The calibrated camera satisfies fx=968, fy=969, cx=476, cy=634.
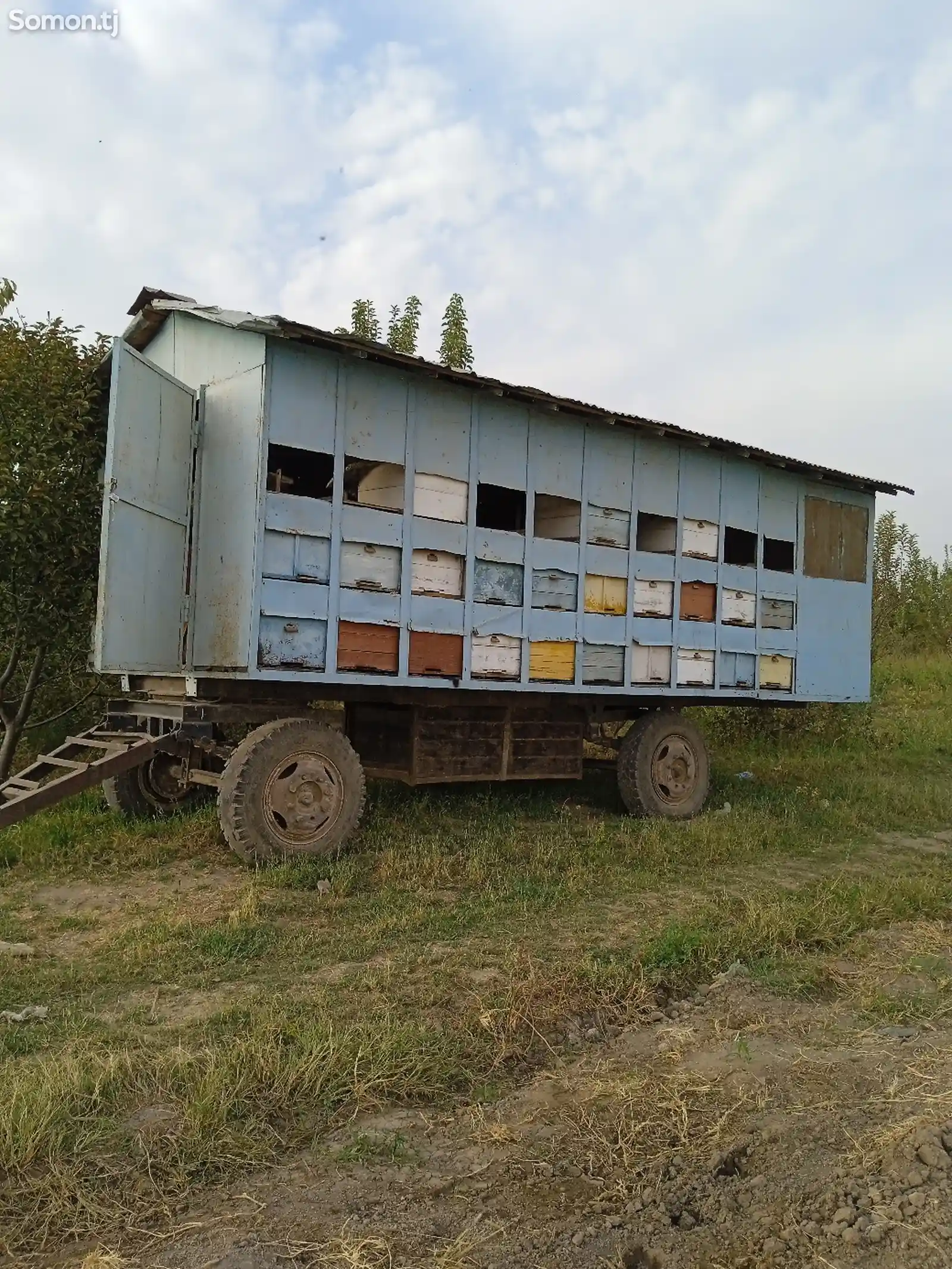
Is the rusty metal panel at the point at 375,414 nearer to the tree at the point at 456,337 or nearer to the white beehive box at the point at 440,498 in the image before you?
the white beehive box at the point at 440,498

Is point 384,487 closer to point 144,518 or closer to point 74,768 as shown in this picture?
point 144,518

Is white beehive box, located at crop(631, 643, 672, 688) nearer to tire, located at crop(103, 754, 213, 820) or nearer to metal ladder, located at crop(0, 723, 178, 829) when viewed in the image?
tire, located at crop(103, 754, 213, 820)

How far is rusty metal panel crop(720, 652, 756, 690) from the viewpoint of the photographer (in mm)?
10484

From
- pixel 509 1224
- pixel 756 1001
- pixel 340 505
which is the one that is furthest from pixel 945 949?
pixel 340 505

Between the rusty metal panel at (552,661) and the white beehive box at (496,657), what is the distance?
166 mm

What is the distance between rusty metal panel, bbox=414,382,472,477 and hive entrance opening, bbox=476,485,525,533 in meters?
0.45

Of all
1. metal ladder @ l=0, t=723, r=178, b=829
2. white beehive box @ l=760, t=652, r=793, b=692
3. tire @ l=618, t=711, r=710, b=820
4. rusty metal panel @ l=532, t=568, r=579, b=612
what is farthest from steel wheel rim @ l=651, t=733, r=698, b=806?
metal ladder @ l=0, t=723, r=178, b=829

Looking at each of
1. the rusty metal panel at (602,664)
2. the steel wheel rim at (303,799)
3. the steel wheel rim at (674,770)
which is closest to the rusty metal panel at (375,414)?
the steel wheel rim at (303,799)

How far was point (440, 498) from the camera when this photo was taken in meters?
8.25

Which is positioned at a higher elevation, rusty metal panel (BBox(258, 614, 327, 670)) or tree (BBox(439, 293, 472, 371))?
tree (BBox(439, 293, 472, 371))

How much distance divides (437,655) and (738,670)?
13.4 ft

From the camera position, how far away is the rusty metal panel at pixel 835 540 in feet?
37.7

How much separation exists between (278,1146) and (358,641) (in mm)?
4778

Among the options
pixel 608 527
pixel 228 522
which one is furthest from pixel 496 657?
pixel 228 522
